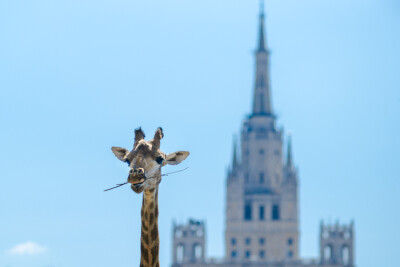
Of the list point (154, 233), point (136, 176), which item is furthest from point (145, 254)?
point (136, 176)

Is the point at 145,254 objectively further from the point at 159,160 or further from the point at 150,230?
the point at 159,160

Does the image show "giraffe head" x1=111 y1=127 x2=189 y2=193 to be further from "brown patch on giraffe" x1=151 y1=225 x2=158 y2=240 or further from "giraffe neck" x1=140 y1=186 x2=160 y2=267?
"brown patch on giraffe" x1=151 y1=225 x2=158 y2=240

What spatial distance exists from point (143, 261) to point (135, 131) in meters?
2.19

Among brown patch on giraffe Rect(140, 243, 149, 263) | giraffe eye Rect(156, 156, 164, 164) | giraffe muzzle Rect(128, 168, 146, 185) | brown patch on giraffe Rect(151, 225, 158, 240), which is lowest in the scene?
brown patch on giraffe Rect(140, 243, 149, 263)

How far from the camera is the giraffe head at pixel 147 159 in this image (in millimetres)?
21703

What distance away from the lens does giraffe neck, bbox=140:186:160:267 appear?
2269 centimetres

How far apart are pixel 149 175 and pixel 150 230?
105cm

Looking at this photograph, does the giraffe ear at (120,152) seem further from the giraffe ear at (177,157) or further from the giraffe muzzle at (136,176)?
the giraffe muzzle at (136,176)

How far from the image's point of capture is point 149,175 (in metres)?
22.3

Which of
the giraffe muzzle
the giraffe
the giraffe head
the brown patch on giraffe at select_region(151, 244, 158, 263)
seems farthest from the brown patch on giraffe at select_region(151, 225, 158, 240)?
the giraffe muzzle

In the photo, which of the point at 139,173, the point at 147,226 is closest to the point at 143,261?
the point at 147,226

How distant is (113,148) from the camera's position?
23.7m

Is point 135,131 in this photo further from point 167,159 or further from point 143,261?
point 143,261

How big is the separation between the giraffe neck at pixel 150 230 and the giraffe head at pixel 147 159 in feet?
0.82
